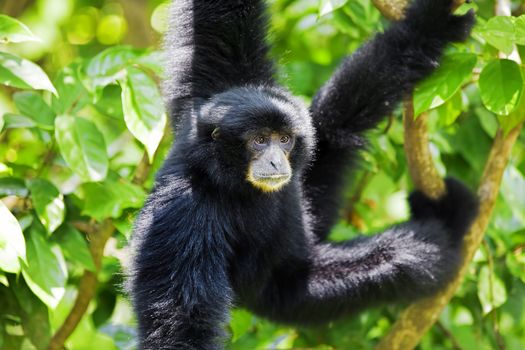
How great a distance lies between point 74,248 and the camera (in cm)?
436

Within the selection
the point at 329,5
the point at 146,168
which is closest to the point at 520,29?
the point at 329,5

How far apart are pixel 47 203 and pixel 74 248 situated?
0.34m

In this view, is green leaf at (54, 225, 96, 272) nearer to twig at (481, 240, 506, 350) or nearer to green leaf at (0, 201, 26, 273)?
green leaf at (0, 201, 26, 273)

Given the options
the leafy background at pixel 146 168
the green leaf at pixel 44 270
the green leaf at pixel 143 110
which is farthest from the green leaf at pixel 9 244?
the green leaf at pixel 143 110

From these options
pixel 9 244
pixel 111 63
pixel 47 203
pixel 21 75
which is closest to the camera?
pixel 9 244

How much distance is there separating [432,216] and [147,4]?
199 inches

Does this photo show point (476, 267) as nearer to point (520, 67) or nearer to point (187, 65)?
point (520, 67)

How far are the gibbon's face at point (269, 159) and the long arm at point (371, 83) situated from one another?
0.59 m

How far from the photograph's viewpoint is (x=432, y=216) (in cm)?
515

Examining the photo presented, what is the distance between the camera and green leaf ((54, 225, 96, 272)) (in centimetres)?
434

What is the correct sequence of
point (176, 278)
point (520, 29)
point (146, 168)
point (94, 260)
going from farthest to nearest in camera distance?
point (146, 168) < point (94, 260) < point (176, 278) < point (520, 29)

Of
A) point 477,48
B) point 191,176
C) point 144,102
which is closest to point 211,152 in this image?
point 191,176

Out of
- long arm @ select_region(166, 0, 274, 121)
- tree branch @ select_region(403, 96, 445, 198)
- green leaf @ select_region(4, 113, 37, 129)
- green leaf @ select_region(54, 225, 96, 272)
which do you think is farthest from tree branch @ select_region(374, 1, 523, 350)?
green leaf @ select_region(4, 113, 37, 129)

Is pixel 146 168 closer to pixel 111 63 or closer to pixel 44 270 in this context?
pixel 111 63
